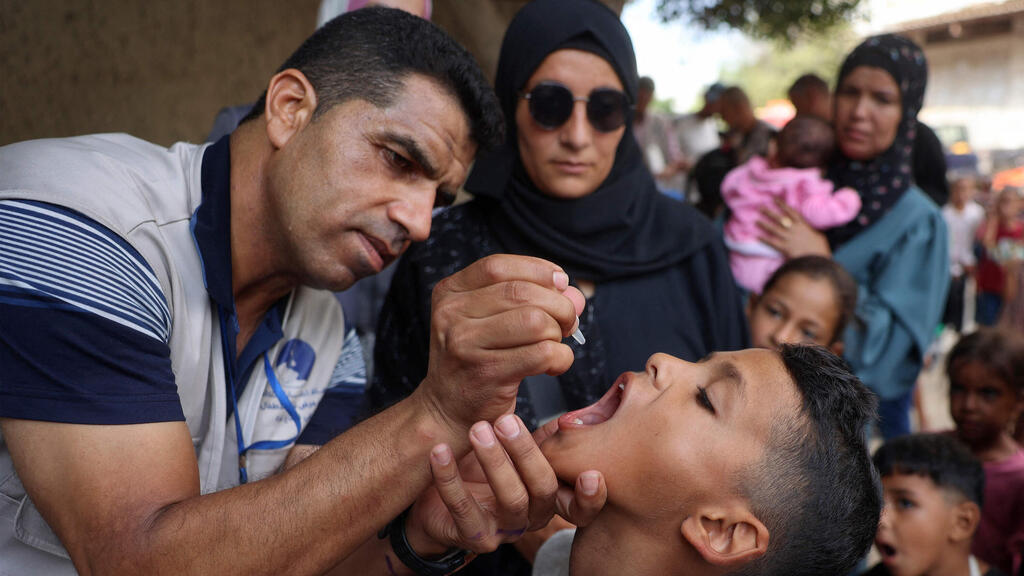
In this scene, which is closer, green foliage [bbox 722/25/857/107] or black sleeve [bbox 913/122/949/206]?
black sleeve [bbox 913/122/949/206]

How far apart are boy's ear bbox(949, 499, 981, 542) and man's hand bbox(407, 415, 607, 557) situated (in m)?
2.05

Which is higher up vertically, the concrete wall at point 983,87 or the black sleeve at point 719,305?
the black sleeve at point 719,305

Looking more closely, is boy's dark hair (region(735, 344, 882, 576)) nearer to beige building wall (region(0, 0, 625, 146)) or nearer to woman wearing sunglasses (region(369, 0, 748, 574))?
woman wearing sunglasses (region(369, 0, 748, 574))

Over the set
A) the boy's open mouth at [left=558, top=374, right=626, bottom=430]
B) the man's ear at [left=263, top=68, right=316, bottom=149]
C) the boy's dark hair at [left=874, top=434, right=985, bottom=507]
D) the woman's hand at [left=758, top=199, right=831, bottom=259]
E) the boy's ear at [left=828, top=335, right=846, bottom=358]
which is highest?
the man's ear at [left=263, top=68, right=316, bottom=149]

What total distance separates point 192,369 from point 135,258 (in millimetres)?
346

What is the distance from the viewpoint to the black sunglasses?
266 centimetres

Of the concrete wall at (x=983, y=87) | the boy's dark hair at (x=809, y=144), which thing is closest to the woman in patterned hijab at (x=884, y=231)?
the boy's dark hair at (x=809, y=144)

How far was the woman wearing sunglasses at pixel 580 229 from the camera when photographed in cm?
265

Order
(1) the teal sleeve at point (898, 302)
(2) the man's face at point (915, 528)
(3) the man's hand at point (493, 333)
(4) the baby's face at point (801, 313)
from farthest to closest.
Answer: (1) the teal sleeve at point (898, 302), (4) the baby's face at point (801, 313), (2) the man's face at point (915, 528), (3) the man's hand at point (493, 333)

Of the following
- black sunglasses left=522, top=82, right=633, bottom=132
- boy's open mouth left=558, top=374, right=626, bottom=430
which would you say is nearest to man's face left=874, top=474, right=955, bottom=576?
boy's open mouth left=558, top=374, right=626, bottom=430

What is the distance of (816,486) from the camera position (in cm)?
173


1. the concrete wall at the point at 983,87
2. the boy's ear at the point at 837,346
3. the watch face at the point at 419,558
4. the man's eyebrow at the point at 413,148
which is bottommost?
the concrete wall at the point at 983,87

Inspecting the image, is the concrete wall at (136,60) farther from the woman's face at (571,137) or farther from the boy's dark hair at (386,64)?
the woman's face at (571,137)

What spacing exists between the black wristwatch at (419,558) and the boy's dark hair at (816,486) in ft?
2.13
